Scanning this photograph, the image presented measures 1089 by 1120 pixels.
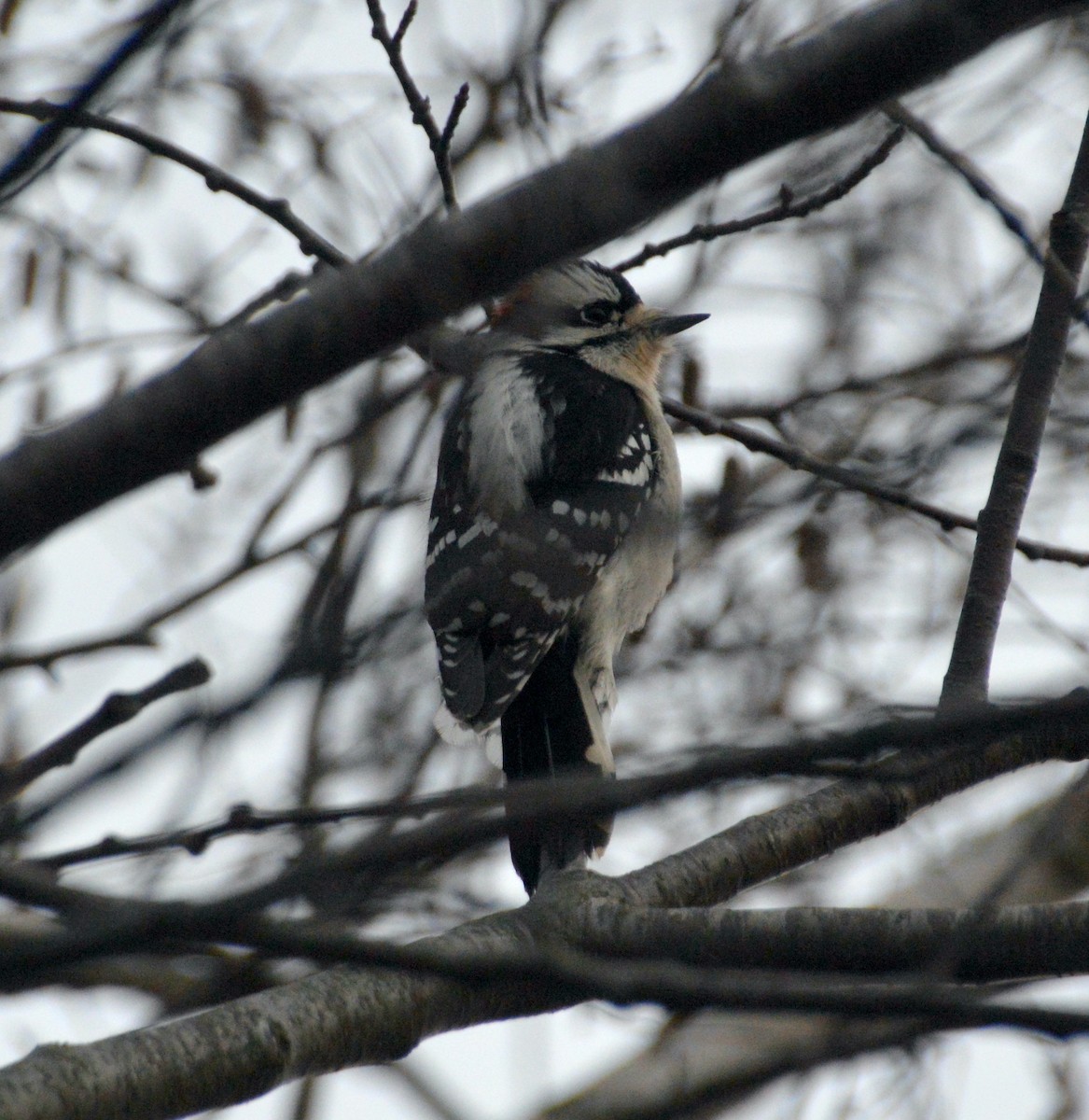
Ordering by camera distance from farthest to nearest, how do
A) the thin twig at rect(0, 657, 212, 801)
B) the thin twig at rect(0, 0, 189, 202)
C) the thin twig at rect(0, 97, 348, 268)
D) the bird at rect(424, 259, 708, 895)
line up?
the bird at rect(424, 259, 708, 895) → the thin twig at rect(0, 97, 348, 268) → the thin twig at rect(0, 657, 212, 801) → the thin twig at rect(0, 0, 189, 202)

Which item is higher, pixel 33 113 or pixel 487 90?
pixel 487 90

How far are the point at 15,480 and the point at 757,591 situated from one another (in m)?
5.06

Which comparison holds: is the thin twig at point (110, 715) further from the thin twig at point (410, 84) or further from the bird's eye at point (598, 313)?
the bird's eye at point (598, 313)

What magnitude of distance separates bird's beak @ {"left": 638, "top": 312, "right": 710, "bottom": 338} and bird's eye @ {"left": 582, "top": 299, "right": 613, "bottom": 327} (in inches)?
5.2

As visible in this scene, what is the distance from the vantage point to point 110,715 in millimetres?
1811

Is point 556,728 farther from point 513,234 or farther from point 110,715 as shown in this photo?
point 513,234

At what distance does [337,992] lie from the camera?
2.28 metres

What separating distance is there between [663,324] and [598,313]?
0.24 metres

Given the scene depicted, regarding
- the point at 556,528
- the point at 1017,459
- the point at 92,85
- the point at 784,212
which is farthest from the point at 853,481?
the point at 92,85

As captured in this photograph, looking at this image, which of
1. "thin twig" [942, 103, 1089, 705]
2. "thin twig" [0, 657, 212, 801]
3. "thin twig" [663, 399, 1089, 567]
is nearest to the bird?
"thin twig" [663, 399, 1089, 567]

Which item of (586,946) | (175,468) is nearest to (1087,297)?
(586,946)

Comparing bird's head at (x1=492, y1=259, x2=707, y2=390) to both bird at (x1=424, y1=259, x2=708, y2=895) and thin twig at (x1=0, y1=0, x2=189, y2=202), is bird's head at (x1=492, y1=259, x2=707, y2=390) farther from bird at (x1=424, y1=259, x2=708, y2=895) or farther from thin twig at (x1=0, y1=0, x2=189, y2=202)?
thin twig at (x1=0, y1=0, x2=189, y2=202)

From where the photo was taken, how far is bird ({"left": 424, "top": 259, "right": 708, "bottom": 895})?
372 cm

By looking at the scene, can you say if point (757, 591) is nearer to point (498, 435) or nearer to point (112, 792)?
point (498, 435)
